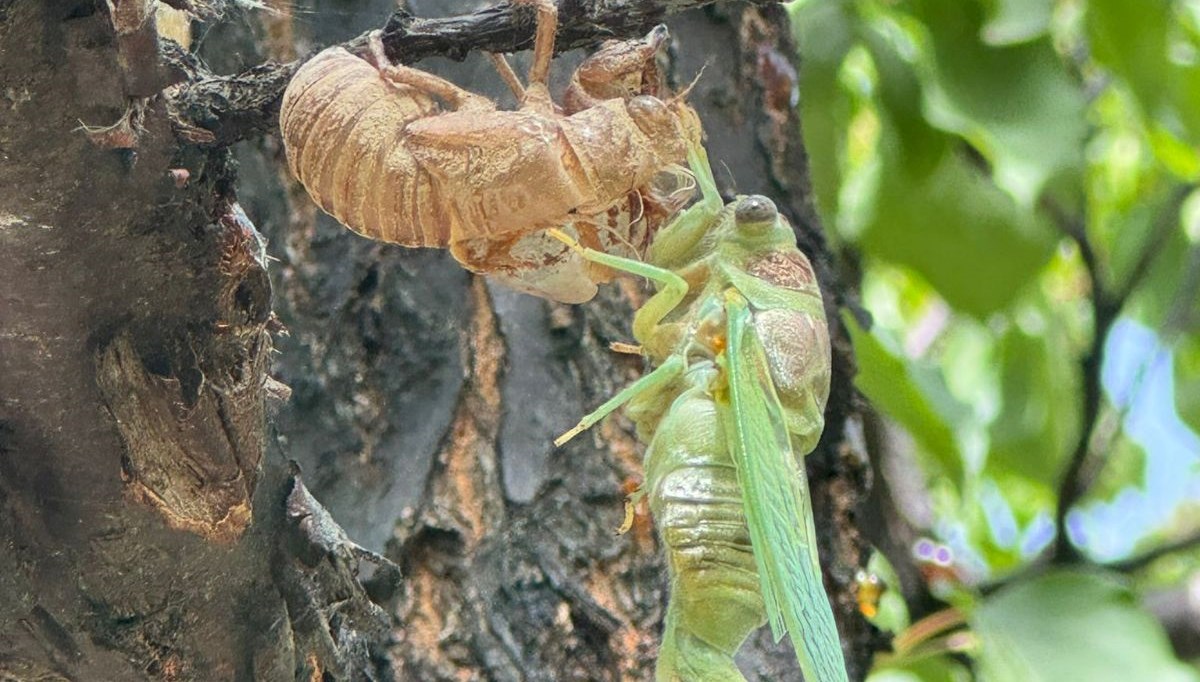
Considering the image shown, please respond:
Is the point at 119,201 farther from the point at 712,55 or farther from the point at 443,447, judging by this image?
the point at 712,55

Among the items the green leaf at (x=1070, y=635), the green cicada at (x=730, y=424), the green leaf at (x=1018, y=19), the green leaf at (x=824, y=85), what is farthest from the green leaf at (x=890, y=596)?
the green cicada at (x=730, y=424)

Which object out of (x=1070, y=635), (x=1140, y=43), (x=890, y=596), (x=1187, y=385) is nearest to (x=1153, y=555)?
(x=1187, y=385)

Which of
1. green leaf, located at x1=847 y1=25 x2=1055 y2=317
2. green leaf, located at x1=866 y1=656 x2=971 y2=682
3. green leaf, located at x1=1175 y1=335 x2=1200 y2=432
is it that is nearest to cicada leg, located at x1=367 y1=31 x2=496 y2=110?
green leaf, located at x1=847 y1=25 x2=1055 y2=317

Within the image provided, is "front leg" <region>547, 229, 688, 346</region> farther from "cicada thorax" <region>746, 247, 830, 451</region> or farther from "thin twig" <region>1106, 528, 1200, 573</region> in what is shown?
"thin twig" <region>1106, 528, 1200, 573</region>

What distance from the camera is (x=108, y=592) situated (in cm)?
85

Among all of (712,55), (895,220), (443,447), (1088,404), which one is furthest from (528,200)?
(1088,404)

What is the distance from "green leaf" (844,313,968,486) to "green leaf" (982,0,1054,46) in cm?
40

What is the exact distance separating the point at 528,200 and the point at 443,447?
62 cm

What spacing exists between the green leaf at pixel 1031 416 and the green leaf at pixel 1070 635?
0.40 m

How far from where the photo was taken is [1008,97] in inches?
64.0

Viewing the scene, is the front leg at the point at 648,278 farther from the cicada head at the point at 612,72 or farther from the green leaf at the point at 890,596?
the green leaf at the point at 890,596

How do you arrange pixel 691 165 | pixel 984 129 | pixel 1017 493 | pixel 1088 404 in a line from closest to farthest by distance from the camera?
pixel 691 165
pixel 984 129
pixel 1088 404
pixel 1017 493

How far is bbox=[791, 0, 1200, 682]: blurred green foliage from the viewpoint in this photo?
1622 millimetres

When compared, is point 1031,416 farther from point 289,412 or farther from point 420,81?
point 420,81
